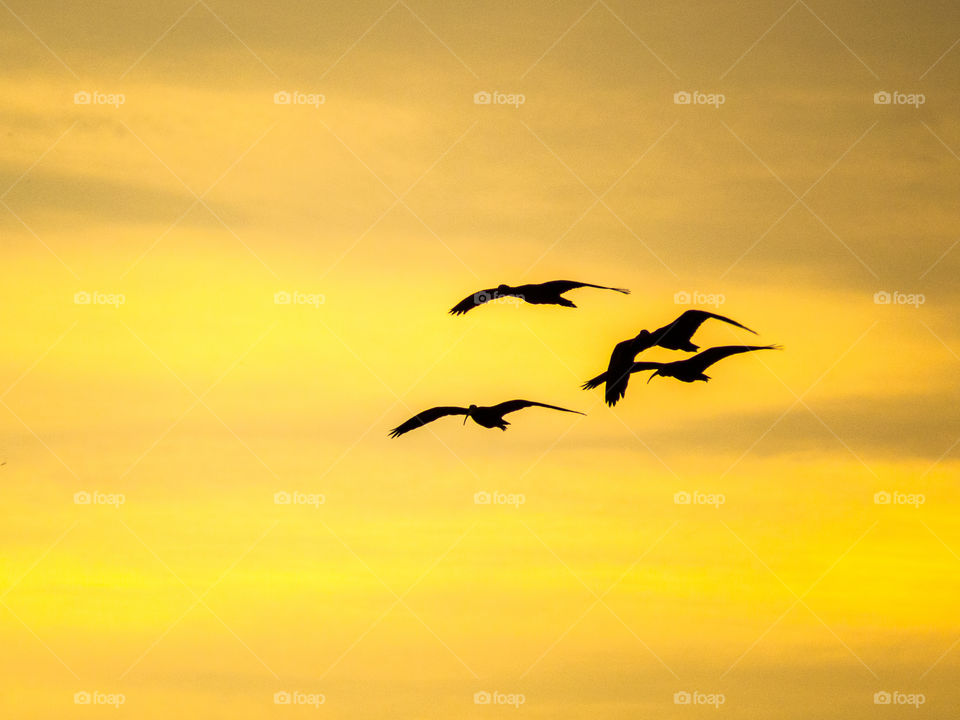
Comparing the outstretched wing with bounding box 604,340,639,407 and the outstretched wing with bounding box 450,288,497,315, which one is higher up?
the outstretched wing with bounding box 450,288,497,315

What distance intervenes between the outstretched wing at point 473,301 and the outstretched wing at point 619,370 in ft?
11.3

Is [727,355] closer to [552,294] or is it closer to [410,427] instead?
[552,294]

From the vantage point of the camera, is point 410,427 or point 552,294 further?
point 410,427

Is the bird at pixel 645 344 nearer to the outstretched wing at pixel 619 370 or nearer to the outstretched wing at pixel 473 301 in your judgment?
the outstretched wing at pixel 619 370

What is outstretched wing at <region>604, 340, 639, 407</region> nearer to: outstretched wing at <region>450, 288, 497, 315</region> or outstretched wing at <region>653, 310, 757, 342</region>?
outstretched wing at <region>653, 310, 757, 342</region>

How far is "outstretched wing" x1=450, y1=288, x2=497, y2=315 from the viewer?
38.4 meters

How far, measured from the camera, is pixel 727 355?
38531 mm

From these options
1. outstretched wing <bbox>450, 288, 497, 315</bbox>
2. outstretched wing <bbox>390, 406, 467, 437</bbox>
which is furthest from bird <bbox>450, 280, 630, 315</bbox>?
outstretched wing <bbox>390, 406, 467, 437</bbox>

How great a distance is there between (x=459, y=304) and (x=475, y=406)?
260 cm

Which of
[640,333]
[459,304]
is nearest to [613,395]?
[640,333]

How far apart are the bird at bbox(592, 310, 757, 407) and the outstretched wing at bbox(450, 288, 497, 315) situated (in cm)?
344

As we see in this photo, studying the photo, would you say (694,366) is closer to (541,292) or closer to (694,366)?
(694,366)

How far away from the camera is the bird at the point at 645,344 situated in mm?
37844

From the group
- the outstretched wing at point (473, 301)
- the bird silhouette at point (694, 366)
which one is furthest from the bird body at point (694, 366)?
the outstretched wing at point (473, 301)
